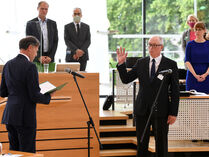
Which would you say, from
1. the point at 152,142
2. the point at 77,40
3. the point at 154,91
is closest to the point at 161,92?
the point at 154,91

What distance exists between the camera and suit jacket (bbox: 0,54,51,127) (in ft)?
13.8

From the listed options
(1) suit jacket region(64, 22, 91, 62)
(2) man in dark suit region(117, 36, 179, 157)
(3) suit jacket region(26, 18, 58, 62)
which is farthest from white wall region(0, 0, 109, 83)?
(2) man in dark suit region(117, 36, 179, 157)

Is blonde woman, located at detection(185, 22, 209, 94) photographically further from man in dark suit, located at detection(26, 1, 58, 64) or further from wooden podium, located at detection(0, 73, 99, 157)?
man in dark suit, located at detection(26, 1, 58, 64)

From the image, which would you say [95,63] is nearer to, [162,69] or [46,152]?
[46,152]

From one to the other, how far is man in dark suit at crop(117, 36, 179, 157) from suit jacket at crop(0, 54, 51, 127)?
1044mm

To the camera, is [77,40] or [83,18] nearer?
[77,40]

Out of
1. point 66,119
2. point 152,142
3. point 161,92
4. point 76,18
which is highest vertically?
point 76,18

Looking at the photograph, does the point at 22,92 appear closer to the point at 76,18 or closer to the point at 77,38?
the point at 77,38

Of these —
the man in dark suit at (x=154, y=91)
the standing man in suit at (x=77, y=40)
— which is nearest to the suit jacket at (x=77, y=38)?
the standing man in suit at (x=77, y=40)

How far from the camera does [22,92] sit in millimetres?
4242

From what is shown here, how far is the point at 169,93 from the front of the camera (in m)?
5.01

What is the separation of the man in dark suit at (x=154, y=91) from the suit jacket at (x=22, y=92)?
1044 mm

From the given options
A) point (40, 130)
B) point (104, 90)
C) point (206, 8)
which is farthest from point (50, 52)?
point (206, 8)

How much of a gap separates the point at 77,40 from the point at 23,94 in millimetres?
3185
